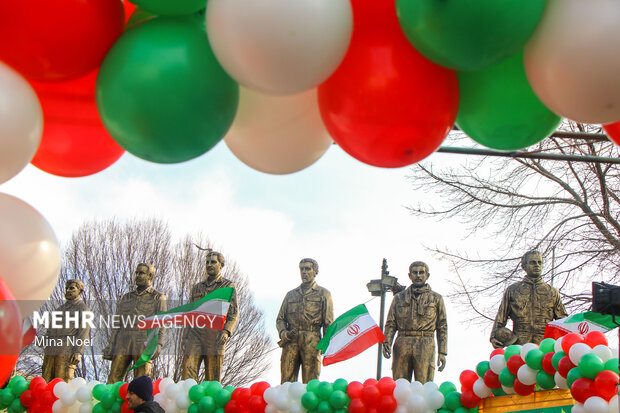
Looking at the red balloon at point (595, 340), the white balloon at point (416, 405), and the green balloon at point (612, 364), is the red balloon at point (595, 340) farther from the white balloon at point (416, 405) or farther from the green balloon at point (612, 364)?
the white balloon at point (416, 405)

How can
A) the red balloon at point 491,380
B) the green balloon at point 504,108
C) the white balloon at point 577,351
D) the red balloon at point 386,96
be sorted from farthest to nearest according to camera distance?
the red balloon at point 491,380, the white balloon at point 577,351, the green balloon at point 504,108, the red balloon at point 386,96

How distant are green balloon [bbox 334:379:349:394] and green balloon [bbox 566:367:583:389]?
7.69 feet

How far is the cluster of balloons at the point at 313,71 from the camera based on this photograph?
1.85 metres

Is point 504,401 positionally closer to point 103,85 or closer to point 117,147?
point 117,147

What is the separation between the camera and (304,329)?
855 centimetres

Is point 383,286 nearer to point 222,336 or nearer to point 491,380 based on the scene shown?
point 222,336

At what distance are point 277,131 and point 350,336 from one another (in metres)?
5.89

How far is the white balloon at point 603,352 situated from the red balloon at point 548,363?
0.44 metres

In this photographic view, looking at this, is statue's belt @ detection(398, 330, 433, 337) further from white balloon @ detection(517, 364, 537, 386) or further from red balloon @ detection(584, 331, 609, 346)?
red balloon @ detection(584, 331, 609, 346)

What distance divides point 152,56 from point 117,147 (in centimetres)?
68

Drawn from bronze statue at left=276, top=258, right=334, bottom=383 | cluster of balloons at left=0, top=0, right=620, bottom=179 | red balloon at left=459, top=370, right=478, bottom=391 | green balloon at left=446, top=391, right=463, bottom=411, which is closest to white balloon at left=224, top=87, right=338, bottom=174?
cluster of balloons at left=0, top=0, right=620, bottom=179

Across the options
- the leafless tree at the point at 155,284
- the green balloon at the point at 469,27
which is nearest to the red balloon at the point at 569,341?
the green balloon at the point at 469,27

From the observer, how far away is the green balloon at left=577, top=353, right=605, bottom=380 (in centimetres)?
495

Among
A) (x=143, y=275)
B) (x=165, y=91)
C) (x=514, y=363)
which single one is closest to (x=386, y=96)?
(x=165, y=91)
